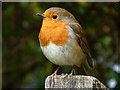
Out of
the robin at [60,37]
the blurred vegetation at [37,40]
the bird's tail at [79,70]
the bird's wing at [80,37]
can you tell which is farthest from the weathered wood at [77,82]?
the blurred vegetation at [37,40]

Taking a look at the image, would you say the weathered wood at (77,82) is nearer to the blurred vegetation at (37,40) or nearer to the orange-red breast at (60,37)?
the orange-red breast at (60,37)

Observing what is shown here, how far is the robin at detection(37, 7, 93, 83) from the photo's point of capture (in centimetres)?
327

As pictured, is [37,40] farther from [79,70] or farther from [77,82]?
[77,82]

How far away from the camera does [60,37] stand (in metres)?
3.25

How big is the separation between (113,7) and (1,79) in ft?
8.91

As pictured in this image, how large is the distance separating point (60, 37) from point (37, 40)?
2340mm

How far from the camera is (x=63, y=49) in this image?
3283 millimetres

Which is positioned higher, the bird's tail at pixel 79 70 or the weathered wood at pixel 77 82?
the weathered wood at pixel 77 82

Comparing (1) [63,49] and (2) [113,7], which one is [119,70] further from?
(1) [63,49]

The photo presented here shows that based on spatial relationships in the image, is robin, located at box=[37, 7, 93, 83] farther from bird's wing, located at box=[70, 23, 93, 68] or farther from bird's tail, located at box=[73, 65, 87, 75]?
bird's tail, located at box=[73, 65, 87, 75]

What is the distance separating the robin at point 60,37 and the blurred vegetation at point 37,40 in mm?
1465

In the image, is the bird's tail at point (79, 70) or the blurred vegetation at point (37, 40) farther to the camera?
the blurred vegetation at point (37, 40)

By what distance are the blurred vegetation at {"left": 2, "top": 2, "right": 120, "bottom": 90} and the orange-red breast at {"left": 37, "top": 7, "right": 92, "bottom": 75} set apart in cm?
147

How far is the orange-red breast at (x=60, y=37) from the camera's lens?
3270 mm
